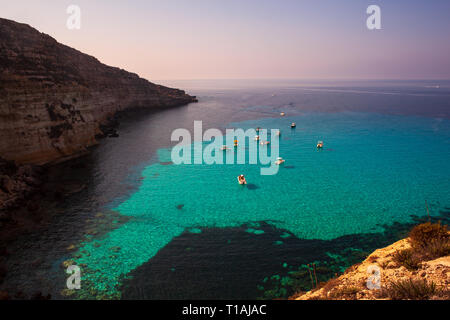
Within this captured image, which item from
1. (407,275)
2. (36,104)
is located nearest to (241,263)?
(407,275)

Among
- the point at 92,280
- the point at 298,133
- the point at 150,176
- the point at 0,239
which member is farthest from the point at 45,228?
the point at 298,133

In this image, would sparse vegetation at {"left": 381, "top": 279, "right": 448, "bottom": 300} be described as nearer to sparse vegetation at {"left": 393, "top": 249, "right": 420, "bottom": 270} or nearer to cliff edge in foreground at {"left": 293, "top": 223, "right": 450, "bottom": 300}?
cliff edge in foreground at {"left": 293, "top": 223, "right": 450, "bottom": 300}

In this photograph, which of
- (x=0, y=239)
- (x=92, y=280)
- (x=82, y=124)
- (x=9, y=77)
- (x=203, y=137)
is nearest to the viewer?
(x=92, y=280)

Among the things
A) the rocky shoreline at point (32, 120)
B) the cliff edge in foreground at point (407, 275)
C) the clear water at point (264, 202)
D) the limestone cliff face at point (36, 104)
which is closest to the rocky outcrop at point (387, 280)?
the cliff edge in foreground at point (407, 275)

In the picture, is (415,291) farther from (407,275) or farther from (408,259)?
(408,259)

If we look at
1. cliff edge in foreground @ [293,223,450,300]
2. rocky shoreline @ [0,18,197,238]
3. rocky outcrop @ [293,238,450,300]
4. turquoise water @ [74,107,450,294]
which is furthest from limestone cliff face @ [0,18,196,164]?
cliff edge in foreground @ [293,223,450,300]

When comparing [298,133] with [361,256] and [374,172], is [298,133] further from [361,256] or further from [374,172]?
[361,256]
